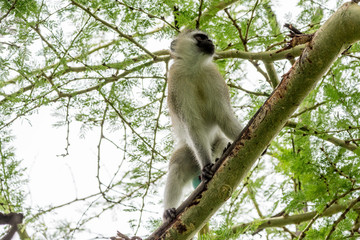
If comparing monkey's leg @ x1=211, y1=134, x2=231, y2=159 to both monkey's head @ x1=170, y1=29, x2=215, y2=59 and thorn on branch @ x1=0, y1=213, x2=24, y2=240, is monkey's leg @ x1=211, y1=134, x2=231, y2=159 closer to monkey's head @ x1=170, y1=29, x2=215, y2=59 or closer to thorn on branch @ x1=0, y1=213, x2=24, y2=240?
monkey's head @ x1=170, y1=29, x2=215, y2=59

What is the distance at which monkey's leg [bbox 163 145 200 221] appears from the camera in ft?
15.9

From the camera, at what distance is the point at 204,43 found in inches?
193

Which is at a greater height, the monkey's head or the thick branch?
the monkey's head

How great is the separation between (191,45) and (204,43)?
0.89ft

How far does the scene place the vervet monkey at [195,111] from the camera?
4.77 metres

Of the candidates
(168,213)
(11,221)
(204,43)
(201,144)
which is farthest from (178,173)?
(11,221)

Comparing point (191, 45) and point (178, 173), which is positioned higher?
point (191, 45)

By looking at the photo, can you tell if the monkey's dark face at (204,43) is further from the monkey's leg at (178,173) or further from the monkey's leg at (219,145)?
the monkey's leg at (178,173)

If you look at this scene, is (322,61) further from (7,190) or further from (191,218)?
(7,190)

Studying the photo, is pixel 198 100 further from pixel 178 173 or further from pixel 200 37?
pixel 178 173

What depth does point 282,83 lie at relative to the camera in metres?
2.97

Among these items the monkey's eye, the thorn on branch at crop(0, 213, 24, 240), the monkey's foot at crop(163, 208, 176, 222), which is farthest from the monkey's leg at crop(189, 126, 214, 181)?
the thorn on branch at crop(0, 213, 24, 240)

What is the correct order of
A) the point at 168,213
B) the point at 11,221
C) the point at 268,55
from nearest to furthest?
the point at 11,221
the point at 268,55
the point at 168,213

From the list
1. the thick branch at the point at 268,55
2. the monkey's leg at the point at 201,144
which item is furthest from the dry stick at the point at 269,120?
the monkey's leg at the point at 201,144
